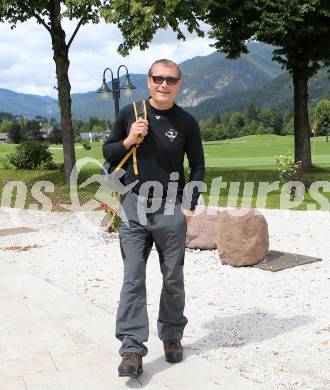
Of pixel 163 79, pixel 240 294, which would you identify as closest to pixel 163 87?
pixel 163 79

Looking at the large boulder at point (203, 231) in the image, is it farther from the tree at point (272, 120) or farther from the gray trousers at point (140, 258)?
the tree at point (272, 120)

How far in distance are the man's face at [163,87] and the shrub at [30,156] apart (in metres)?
22.8

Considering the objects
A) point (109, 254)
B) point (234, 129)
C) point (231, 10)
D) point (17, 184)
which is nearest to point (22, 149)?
point (17, 184)

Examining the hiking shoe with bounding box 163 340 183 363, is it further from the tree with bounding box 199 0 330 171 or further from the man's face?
the tree with bounding box 199 0 330 171

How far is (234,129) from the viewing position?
12975 cm

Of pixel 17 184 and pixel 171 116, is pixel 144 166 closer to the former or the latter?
pixel 171 116

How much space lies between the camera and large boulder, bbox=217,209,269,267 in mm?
8430

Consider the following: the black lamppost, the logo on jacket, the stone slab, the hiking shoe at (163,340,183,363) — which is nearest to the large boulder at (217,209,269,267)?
the stone slab

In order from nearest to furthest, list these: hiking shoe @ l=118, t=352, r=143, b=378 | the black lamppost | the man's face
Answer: hiking shoe @ l=118, t=352, r=143, b=378, the man's face, the black lamppost

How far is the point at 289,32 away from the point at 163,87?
19.1m

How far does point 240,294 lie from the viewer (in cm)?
699

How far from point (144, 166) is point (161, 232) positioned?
0.53 m

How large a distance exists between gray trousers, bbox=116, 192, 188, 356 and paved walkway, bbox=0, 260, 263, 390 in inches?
11.1

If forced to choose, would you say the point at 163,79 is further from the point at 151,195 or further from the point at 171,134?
the point at 151,195
